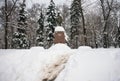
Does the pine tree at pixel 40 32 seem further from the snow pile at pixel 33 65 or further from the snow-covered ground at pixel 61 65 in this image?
the snow pile at pixel 33 65

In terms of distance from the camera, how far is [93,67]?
791 centimetres

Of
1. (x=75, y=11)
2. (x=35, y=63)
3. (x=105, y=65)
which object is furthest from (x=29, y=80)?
(x=75, y=11)

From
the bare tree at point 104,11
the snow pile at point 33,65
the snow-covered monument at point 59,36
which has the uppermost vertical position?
the bare tree at point 104,11

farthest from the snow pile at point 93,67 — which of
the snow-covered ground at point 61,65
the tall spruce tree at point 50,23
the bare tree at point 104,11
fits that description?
the tall spruce tree at point 50,23

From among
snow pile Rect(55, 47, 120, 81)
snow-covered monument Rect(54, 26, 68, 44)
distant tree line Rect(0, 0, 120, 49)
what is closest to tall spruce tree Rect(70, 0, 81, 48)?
distant tree line Rect(0, 0, 120, 49)

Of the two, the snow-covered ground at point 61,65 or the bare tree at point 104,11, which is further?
the bare tree at point 104,11

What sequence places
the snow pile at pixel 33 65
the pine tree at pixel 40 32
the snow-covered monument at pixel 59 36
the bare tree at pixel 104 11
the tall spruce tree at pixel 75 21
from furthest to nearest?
1. the tall spruce tree at pixel 75 21
2. the pine tree at pixel 40 32
3. the bare tree at pixel 104 11
4. the snow-covered monument at pixel 59 36
5. the snow pile at pixel 33 65

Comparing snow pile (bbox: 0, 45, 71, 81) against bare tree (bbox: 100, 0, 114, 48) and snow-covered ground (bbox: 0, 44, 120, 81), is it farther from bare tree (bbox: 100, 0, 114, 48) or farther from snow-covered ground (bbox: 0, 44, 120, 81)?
bare tree (bbox: 100, 0, 114, 48)

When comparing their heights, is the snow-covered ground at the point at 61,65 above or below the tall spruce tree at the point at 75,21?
below

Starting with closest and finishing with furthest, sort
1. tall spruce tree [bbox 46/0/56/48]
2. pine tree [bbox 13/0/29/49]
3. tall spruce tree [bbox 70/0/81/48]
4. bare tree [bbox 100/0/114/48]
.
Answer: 1. bare tree [bbox 100/0/114/48]
2. pine tree [bbox 13/0/29/49]
3. tall spruce tree [bbox 46/0/56/48]
4. tall spruce tree [bbox 70/0/81/48]

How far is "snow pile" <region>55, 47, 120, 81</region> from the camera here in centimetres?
717

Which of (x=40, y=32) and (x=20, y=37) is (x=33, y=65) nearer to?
(x=20, y=37)

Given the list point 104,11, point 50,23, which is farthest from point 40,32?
point 104,11

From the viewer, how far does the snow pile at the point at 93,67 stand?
282 inches
